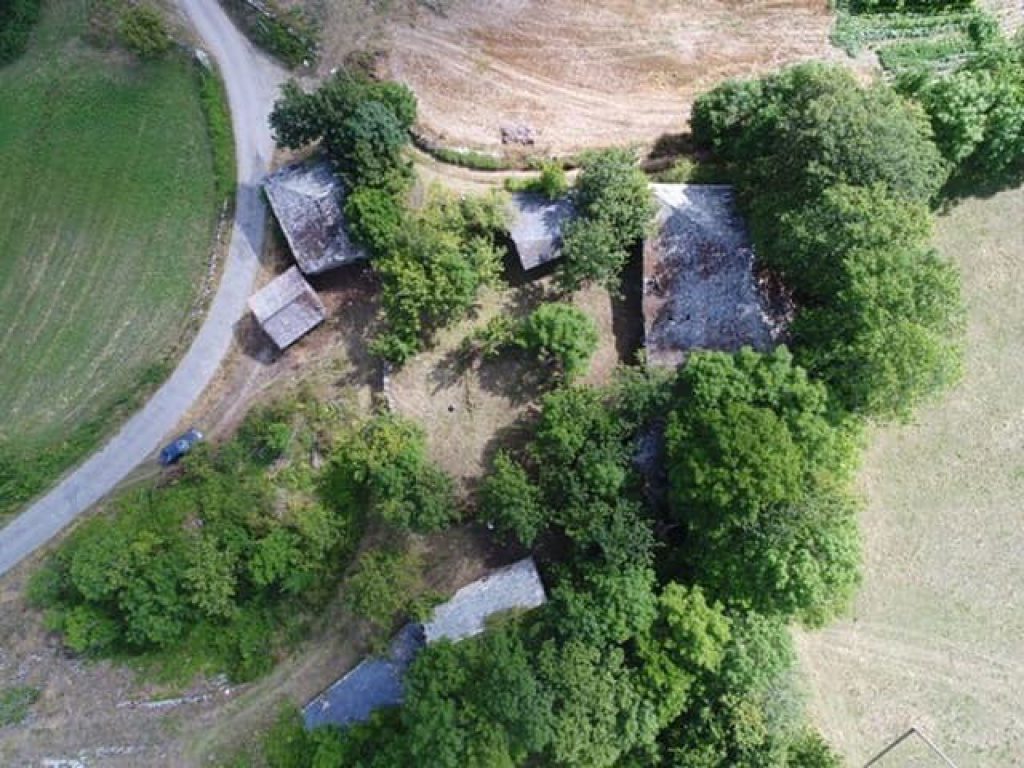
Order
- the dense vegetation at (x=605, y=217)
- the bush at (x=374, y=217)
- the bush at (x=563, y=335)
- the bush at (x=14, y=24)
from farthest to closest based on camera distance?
the bush at (x=14, y=24), the bush at (x=374, y=217), the dense vegetation at (x=605, y=217), the bush at (x=563, y=335)

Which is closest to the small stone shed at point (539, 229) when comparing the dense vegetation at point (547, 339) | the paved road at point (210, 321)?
the dense vegetation at point (547, 339)

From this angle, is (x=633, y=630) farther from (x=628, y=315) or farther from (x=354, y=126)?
(x=354, y=126)

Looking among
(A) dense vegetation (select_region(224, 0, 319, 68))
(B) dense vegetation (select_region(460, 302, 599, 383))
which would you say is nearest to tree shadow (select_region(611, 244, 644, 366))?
(B) dense vegetation (select_region(460, 302, 599, 383))

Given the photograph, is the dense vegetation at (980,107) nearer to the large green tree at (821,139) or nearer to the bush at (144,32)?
the large green tree at (821,139)

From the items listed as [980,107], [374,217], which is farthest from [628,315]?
[980,107]

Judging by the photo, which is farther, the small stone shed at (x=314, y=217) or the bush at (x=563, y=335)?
the small stone shed at (x=314, y=217)

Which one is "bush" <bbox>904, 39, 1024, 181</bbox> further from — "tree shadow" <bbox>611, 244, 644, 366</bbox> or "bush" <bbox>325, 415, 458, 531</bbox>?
"bush" <bbox>325, 415, 458, 531</bbox>
